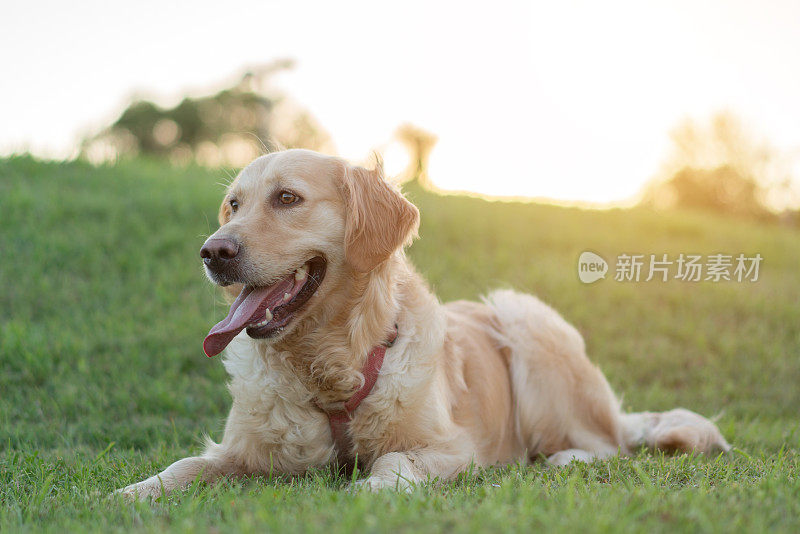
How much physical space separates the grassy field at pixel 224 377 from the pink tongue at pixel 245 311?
63 cm

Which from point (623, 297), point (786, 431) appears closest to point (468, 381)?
point (786, 431)

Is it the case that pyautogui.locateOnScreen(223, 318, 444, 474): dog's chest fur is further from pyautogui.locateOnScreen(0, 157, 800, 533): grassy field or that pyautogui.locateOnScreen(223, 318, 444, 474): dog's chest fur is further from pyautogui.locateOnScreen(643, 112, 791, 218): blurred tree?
pyautogui.locateOnScreen(643, 112, 791, 218): blurred tree

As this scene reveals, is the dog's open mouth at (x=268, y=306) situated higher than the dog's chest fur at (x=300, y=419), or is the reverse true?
the dog's open mouth at (x=268, y=306)

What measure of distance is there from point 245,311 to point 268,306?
11cm

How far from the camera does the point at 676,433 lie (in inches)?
159

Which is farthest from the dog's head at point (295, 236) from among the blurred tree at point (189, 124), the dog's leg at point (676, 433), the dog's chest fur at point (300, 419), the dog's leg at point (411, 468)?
the blurred tree at point (189, 124)

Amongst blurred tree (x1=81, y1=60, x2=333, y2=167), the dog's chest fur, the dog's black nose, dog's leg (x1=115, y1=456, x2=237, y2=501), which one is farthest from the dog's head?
blurred tree (x1=81, y1=60, x2=333, y2=167)

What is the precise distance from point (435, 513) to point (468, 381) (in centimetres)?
181

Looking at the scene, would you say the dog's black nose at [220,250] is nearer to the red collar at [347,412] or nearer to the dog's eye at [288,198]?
the dog's eye at [288,198]

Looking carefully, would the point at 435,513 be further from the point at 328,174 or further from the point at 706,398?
the point at 706,398

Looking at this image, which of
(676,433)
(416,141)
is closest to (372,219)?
(676,433)

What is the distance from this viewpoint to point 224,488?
3031 mm

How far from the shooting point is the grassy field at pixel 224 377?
236cm

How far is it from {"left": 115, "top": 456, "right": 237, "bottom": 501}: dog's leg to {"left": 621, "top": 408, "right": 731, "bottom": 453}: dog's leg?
8.17ft
